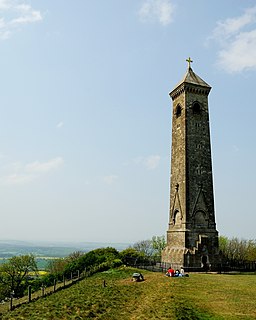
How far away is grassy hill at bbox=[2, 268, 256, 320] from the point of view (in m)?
20.7

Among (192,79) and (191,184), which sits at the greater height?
(192,79)

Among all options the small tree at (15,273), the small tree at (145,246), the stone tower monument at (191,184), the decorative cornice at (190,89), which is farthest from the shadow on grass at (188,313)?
the small tree at (145,246)

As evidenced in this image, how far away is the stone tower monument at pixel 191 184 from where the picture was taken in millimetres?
39375

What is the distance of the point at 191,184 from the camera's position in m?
41.6

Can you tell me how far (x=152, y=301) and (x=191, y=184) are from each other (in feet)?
67.2

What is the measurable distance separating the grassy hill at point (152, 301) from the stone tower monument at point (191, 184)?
8.92m

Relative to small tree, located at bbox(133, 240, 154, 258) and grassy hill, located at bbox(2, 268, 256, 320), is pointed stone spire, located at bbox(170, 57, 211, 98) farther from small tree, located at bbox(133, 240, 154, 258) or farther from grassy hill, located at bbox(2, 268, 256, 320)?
small tree, located at bbox(133, 240, 154, 258)

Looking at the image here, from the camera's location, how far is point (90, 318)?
68.3 feet

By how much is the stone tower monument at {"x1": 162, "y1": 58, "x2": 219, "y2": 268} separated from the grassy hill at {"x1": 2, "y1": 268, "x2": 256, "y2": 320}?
8.92 m

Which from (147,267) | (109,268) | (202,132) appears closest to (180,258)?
(147,267)

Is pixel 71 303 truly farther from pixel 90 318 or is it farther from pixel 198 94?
pixel 198 94

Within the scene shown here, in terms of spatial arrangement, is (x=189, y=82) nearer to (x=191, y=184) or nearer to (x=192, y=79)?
(x=192, y=79)

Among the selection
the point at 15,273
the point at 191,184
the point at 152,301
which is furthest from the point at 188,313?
the point at 15,273

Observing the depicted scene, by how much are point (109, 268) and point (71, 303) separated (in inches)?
618
